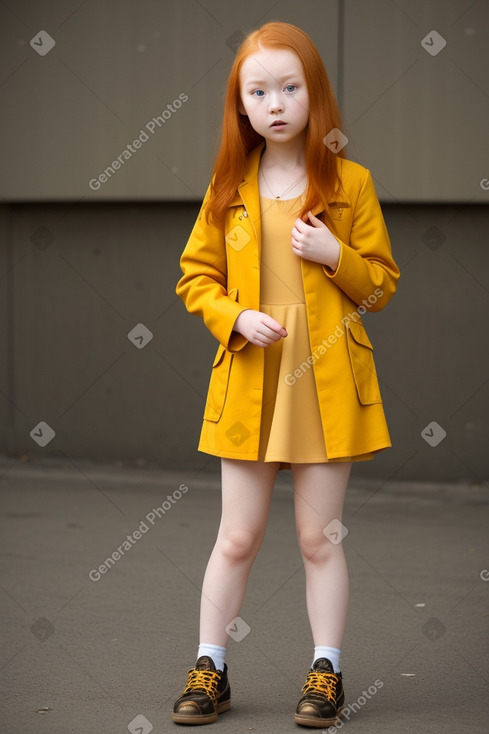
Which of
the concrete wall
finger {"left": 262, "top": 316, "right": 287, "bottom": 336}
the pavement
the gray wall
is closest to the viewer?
finger {"left": 262, "top": 316, "right": 287, "bottom": 336}

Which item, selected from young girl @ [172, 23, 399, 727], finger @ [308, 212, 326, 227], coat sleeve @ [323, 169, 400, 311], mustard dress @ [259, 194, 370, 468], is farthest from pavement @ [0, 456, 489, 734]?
finger @ [308, 212, 326, 227]

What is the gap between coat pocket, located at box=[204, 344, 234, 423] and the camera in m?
3.14

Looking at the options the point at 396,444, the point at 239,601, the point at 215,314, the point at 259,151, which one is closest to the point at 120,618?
the point at 239,601

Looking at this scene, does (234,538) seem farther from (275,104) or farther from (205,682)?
(275,104)

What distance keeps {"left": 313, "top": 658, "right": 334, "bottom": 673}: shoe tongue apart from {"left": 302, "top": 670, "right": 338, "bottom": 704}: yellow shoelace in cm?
1

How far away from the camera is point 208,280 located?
3.17 metres

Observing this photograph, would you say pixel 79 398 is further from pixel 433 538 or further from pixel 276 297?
pixel 276 297

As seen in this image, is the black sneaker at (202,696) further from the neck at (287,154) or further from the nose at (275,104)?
the nose at (275,104)

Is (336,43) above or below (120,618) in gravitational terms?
above

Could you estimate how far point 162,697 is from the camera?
330cm

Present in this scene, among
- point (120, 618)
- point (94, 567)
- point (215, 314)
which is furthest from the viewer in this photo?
point (94, 567)

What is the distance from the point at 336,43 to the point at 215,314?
11.8 feet

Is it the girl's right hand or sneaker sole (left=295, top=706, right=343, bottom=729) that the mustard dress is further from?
sneaker sole (left=295, top=706, right=343, bottom=729)

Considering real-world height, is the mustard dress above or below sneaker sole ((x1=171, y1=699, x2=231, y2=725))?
above
